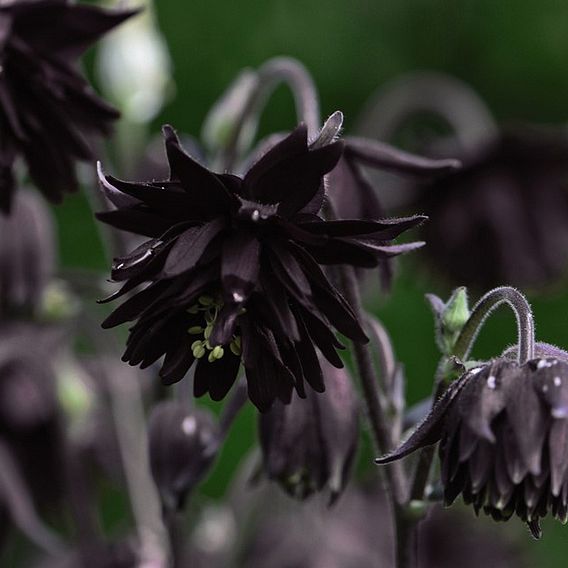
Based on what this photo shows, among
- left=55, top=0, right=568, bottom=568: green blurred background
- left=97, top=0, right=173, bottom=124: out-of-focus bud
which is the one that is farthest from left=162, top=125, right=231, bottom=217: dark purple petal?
left=55, top=0, right=568, bottom=568: green blurred background

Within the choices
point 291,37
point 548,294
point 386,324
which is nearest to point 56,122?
point 548,294

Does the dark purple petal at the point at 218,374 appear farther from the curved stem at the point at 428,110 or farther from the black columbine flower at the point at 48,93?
the curved stem at the point at 428,110

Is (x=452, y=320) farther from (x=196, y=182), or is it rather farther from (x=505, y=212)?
(x=505, y=212)

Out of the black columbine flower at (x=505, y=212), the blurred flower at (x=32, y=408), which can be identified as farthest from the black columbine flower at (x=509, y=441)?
the black columbine flower at (x=505, y=212)

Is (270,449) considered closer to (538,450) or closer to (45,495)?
(538,450)

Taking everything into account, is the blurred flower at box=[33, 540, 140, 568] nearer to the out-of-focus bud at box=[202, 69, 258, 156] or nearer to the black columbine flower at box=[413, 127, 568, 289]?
the out-of-focus bud at box=[202, 69, 258, 156]
